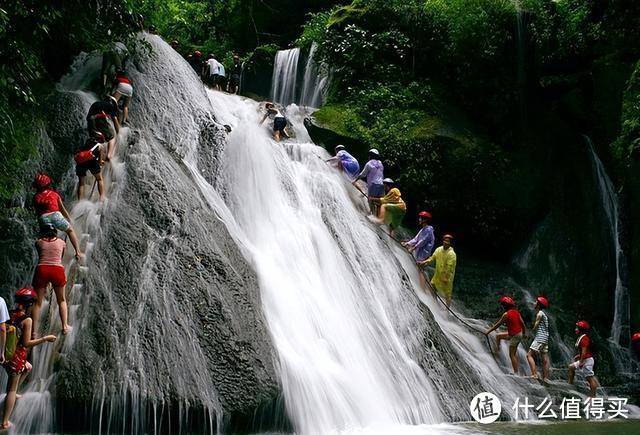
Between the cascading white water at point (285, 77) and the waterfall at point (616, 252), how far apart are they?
8420 millimetres

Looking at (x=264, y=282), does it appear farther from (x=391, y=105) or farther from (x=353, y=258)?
(x=391, y=105)

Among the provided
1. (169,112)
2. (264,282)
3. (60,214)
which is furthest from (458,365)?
(169,112)

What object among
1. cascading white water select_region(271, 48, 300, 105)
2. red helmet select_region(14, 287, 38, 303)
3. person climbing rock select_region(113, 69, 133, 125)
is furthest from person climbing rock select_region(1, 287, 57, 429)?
cascading white water select_region(271, 48, 300, 105)

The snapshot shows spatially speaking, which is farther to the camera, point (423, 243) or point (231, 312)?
point (423, 243)

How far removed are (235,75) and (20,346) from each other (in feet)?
48.8

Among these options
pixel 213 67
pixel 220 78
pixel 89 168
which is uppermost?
pixel 213 67

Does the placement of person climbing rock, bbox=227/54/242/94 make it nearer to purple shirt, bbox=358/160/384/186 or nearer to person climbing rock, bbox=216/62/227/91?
person climbing rock, bbox=216/62/227/91

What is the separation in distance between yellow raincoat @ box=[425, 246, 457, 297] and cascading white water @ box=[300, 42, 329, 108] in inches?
283

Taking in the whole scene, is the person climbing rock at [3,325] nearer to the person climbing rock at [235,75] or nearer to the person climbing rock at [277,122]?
the person climbing rock at [277,122]

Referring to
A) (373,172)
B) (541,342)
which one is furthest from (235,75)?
(541,342)

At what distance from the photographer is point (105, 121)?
9273 mm

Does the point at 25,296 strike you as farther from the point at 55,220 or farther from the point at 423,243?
the point at 423,243

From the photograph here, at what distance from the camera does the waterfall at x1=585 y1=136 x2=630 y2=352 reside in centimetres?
1412

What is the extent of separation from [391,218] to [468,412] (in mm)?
4937
